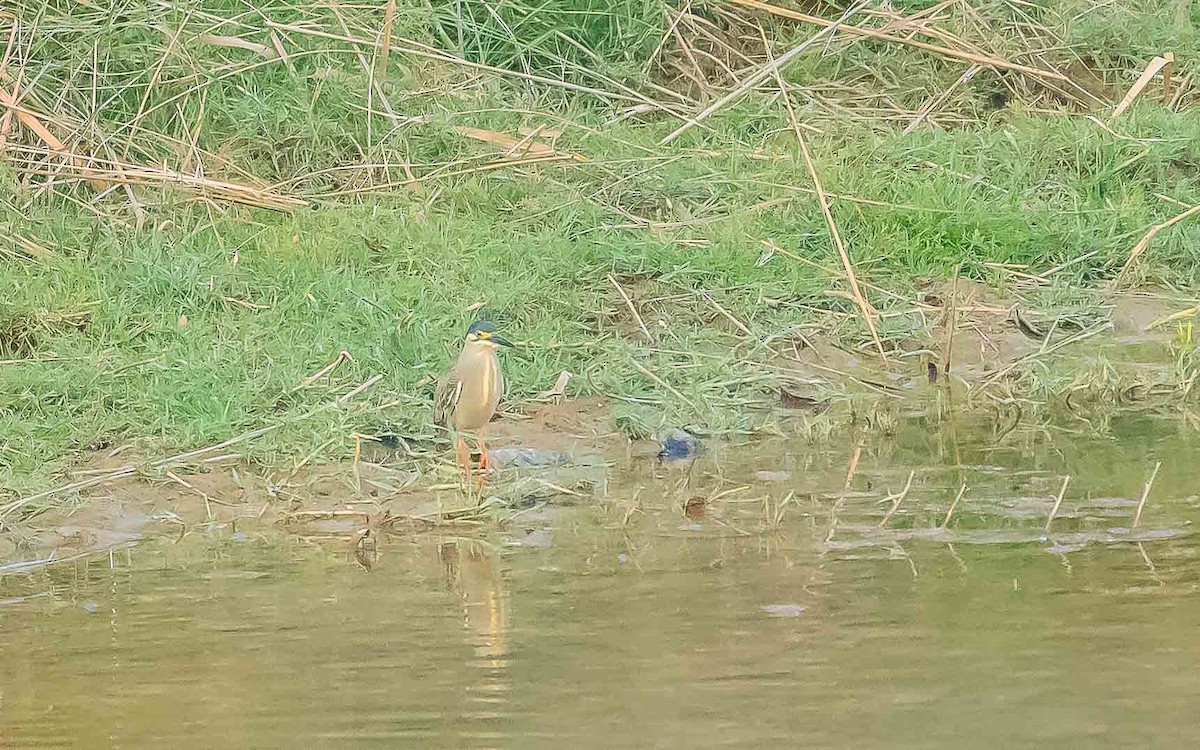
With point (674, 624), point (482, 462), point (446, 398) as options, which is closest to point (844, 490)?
point (482, 462)

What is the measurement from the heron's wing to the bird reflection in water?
2.24 feet

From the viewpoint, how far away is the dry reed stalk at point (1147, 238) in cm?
675

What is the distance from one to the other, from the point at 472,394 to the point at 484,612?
4.20 feet

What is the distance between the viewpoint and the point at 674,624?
384cm

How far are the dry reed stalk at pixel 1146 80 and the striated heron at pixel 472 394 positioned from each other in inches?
159

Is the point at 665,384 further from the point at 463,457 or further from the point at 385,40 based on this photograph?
the point at 385,40

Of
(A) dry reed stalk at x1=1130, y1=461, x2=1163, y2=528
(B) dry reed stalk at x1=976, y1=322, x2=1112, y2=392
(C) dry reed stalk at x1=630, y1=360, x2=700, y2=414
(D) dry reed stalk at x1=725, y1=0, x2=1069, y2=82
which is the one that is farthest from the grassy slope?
(A) dry reed stalk at x1=1130, y1=461, x2=1163, y2=528

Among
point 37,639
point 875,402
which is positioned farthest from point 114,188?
point 37,639

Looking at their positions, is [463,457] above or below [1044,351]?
above

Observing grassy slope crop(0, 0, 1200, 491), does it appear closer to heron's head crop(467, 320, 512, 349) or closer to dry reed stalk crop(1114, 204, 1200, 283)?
dry reed stalk crop(1114, 204, 1200, 283)

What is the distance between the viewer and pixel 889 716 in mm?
3246

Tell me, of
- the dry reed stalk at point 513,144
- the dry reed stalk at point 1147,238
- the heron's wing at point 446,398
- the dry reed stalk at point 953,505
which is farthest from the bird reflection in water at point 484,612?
the dry reed stalk at point 513,144

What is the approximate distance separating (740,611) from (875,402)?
85.4 inches

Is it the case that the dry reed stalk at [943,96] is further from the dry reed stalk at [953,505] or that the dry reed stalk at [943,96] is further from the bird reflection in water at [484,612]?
the bird reflection in water at [484,612]
